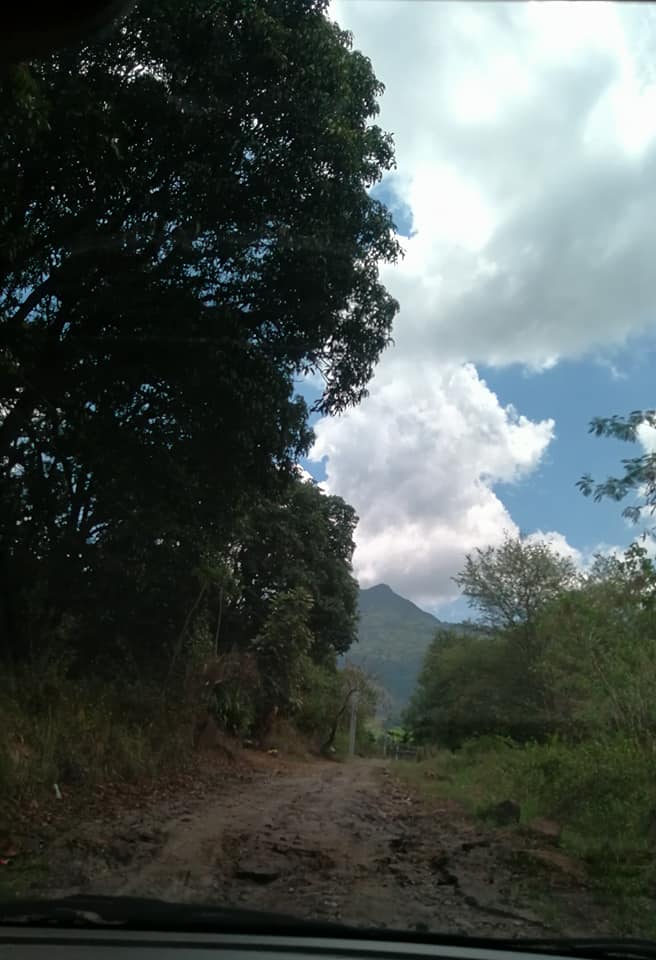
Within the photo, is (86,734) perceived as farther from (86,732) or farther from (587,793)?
(587,793)

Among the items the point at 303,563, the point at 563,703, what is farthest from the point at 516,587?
the point at 303,563

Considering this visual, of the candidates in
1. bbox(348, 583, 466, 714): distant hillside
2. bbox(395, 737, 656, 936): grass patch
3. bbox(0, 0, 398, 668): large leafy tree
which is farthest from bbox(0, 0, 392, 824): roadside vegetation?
bbox(395, 737, 656, 936): grass patch

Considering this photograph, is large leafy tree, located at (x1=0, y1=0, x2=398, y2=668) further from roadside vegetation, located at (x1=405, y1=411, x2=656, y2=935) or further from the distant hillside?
roadside vegetation, located at (x1=405, y1=411, x2=656, y2=935)


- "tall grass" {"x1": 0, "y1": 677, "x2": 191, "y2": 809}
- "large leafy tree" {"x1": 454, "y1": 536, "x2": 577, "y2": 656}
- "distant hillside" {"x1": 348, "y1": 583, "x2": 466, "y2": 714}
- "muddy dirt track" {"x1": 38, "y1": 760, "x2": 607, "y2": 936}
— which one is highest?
"large leafy tree" {"x1": 454, "y1": 536, "x2": 577, "y2": 656}

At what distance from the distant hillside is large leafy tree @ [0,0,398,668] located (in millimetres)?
1694

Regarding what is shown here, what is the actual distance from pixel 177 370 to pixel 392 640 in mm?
3265

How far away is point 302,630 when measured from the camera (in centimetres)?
871

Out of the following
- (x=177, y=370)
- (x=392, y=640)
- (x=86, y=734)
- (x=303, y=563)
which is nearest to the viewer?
(x=177, y=370)

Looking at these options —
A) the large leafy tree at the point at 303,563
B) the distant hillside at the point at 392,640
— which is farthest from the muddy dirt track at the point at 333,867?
the large leafy tree at the point at 303,563

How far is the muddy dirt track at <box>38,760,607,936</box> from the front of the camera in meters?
4.41

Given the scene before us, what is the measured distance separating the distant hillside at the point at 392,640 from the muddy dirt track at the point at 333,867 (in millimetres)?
1452

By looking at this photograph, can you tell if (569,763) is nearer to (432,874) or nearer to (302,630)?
(302,630)

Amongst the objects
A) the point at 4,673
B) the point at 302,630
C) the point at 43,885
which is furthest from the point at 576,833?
the point at 4,673

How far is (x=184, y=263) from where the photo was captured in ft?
26.5
